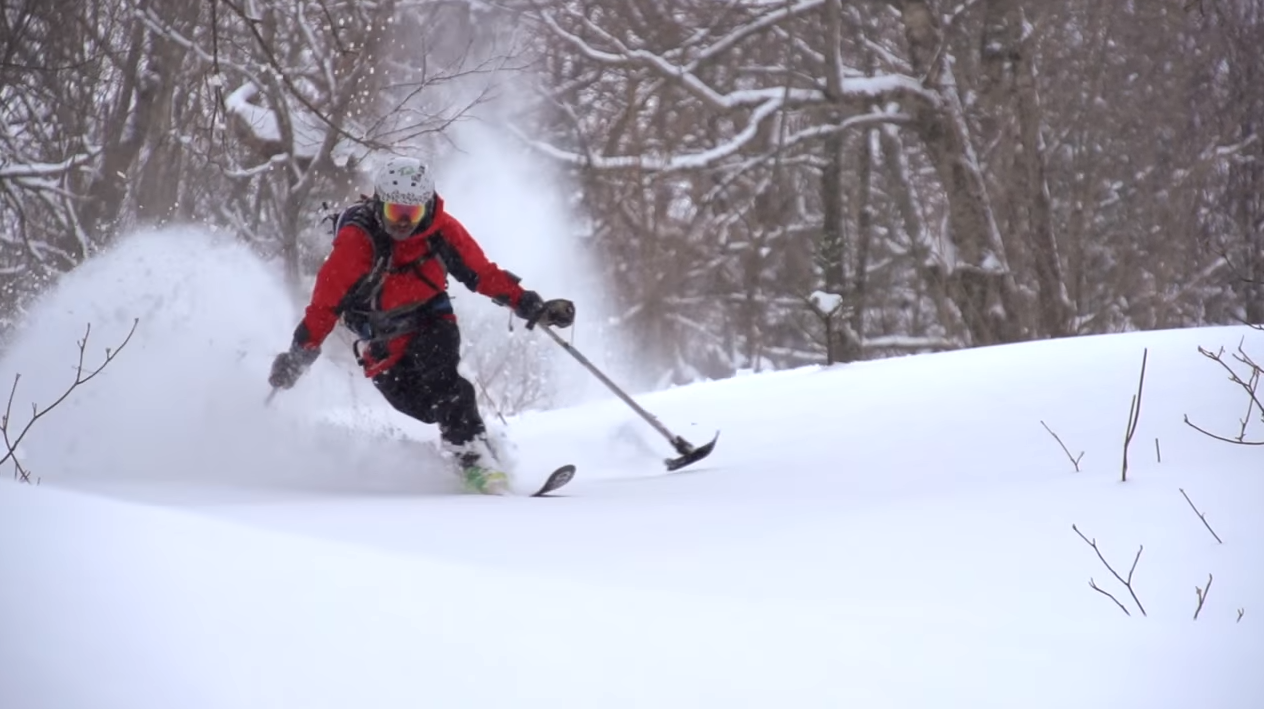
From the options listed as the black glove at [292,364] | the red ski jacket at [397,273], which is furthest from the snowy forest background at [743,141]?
the black glove at [292,364]

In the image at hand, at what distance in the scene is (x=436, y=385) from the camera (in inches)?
216

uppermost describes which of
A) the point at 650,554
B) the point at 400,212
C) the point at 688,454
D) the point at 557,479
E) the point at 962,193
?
the point at 400,212

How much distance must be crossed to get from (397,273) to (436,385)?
0.53m

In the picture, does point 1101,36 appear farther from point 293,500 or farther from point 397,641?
point 397,641

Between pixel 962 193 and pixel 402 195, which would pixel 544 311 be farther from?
pixel 962 193

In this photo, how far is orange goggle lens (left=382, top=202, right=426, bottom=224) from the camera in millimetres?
5184

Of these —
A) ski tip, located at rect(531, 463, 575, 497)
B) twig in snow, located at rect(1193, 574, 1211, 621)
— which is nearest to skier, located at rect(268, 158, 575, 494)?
ski tip, located at rect(531, 463, 575, 497)

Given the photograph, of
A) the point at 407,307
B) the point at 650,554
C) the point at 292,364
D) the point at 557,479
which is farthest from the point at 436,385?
the point at 650,554

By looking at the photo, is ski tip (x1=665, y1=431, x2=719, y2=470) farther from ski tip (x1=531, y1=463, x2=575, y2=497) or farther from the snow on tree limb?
the snow on tree limb

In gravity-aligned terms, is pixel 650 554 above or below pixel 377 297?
below

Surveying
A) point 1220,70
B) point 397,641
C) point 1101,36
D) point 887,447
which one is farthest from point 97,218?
point 1220,70

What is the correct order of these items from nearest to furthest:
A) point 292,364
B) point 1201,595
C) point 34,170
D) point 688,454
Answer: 1. point 1201,595
2. point 292,364
3. point 688,454
4. point 34,170

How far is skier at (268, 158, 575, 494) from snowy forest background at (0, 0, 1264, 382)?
3.26m

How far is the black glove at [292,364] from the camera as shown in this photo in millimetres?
5344
